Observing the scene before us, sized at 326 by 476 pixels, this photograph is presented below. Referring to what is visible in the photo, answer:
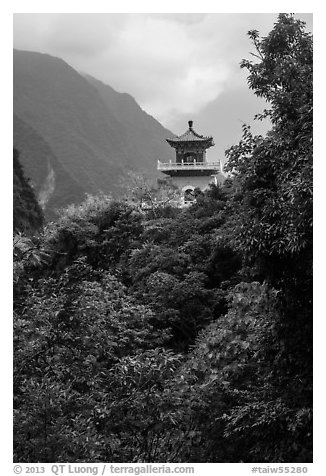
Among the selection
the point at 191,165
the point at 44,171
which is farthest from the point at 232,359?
the point at 44,171

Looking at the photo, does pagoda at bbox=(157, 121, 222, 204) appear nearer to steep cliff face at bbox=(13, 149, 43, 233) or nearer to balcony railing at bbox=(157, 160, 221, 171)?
balcony railing at bbox=(157, 160, 221, 171)

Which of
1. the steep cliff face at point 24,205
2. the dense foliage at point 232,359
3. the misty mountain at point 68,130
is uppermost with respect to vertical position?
the misty mountain at point 68,130

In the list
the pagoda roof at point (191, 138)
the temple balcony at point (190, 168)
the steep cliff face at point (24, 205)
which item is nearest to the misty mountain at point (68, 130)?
the steep cliff face at point (24, 205)

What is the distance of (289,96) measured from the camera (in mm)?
5320

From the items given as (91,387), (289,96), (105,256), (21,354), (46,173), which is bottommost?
(91,387)

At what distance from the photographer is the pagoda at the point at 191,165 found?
74.9ft

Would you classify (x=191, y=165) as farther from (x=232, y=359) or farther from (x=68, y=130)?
(x=68, y=130)

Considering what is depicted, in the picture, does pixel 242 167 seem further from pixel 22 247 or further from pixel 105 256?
pixel 105 256

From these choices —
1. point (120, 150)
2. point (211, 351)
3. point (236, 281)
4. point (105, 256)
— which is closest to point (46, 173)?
point (120, 150)

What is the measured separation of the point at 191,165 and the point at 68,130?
25.2 metres

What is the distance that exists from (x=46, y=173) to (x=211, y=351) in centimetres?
3957

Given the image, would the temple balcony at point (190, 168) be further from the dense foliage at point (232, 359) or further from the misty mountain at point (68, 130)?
the misty mountain at point (68, 130)

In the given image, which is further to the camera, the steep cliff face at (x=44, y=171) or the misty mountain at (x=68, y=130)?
the misty mountain at (x=68, y=130)

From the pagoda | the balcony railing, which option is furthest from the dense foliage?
the pagoda
